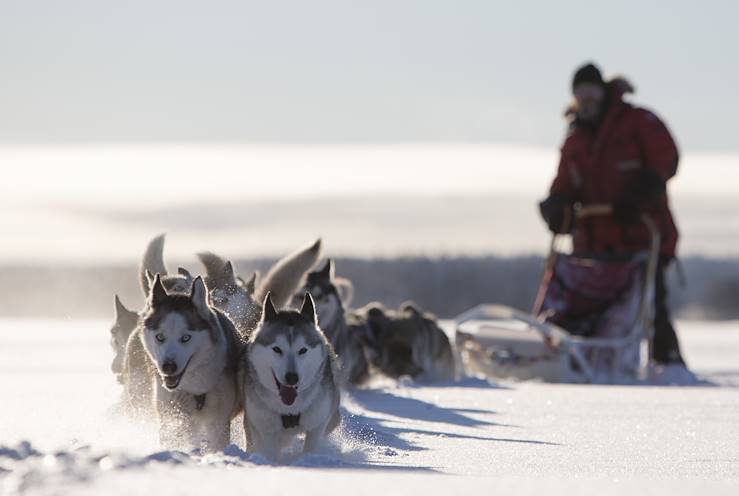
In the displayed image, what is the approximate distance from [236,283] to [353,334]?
2683 millimetres

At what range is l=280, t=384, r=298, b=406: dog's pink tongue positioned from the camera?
4.18 meters

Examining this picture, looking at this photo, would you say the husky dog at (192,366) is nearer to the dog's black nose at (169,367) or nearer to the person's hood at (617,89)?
the dog's black nose at (169,367)

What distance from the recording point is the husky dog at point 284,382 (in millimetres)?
4141

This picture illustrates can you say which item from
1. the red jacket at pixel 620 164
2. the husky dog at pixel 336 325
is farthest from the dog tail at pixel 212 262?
the red jacket at pixel 620 164

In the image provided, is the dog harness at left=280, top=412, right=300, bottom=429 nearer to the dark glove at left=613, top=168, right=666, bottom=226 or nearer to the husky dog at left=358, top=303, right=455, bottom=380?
the husky dog at left=358, top=303, right=455, bottom=380

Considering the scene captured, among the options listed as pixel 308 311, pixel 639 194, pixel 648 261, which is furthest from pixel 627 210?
pixel 308 311

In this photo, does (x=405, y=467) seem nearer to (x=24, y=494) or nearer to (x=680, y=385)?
(x=24, y=494)

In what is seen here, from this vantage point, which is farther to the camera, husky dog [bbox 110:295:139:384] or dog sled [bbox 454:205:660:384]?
dog sled [bbox 454:205:660:384]

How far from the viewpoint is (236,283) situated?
5.59 metres

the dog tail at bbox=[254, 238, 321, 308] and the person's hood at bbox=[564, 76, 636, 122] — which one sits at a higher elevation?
the person's hood at bbox=[564, 76, 636, 122]

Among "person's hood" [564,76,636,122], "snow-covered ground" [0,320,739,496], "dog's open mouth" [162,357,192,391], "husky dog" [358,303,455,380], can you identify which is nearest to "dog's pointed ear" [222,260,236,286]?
"snow-covered ground" [0,320,739,496]

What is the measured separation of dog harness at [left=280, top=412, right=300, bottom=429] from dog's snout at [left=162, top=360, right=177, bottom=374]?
371 millimetres

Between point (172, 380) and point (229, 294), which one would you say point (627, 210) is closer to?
point (229, 294)

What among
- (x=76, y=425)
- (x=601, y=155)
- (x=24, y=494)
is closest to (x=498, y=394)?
(x=601, y=155)
